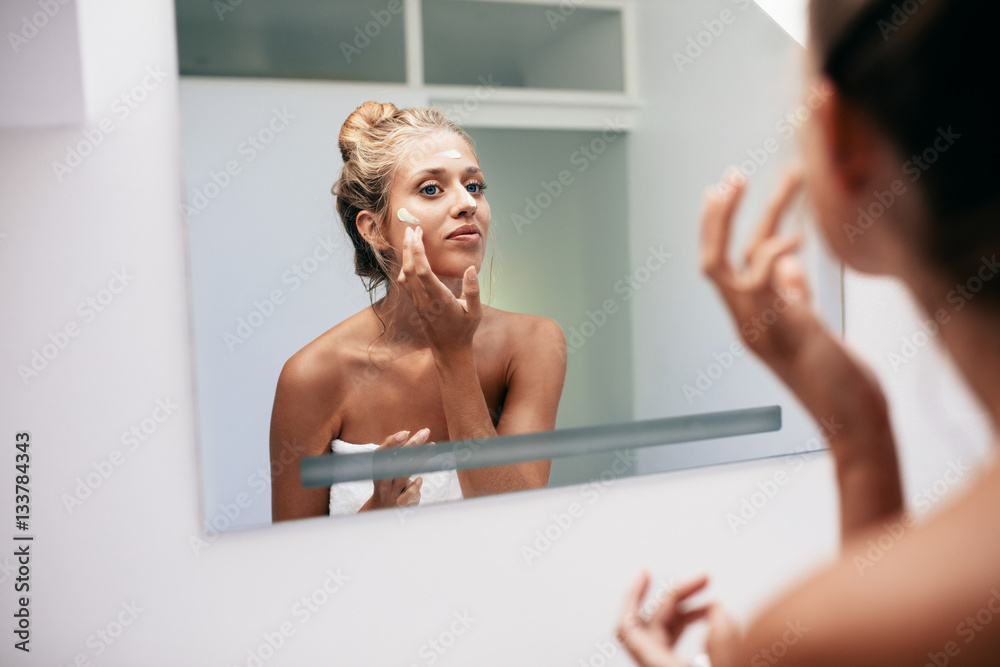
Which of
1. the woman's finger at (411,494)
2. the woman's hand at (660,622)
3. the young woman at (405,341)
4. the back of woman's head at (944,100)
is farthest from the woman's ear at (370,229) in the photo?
the back of woman's head at (944,100)

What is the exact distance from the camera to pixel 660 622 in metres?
0.37

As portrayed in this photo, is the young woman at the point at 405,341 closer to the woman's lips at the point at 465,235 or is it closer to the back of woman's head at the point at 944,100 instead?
the woman's lips at the point at 465,235

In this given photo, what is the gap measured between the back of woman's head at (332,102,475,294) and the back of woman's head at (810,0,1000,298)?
0.61 meters

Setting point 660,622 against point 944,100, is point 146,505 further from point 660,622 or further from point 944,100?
point 944,100

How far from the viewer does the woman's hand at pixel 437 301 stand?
81cm

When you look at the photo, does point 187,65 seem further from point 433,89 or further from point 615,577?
point 615,577

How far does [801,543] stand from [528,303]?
1.68 ft

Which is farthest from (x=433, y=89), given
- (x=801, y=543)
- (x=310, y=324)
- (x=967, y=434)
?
(x=967, y=434)

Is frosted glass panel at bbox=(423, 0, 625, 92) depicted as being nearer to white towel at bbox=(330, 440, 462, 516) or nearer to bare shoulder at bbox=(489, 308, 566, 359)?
bare shoulder at bbox=(489, 308, 566, 359)

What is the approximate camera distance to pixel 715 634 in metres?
0.34

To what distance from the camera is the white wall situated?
0.74 m

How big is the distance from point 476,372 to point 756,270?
573mm

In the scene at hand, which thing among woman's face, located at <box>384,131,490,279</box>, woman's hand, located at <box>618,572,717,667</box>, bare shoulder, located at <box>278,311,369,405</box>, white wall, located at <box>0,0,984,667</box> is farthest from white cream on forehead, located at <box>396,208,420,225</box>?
woman's hand, located at <box>618,572,717,667</box>

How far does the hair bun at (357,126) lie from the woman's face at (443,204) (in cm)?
5
